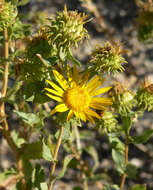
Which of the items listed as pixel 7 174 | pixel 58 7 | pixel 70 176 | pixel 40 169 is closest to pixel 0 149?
pixel 70 176

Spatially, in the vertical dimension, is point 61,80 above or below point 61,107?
above

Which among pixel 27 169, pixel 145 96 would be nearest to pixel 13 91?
pixel 27 169

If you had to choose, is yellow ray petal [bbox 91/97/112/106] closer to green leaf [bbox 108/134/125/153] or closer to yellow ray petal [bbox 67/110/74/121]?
yellow ray petal [bbox 67/110/74/121]

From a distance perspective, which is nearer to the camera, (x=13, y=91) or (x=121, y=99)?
(x=13, y=91)

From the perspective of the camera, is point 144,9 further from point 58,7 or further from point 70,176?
point 70,176

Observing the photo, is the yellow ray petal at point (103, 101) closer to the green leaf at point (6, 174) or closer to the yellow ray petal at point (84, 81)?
the yellow ray petal at point (84, 81)

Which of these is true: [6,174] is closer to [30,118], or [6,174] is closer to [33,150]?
[33,150]
